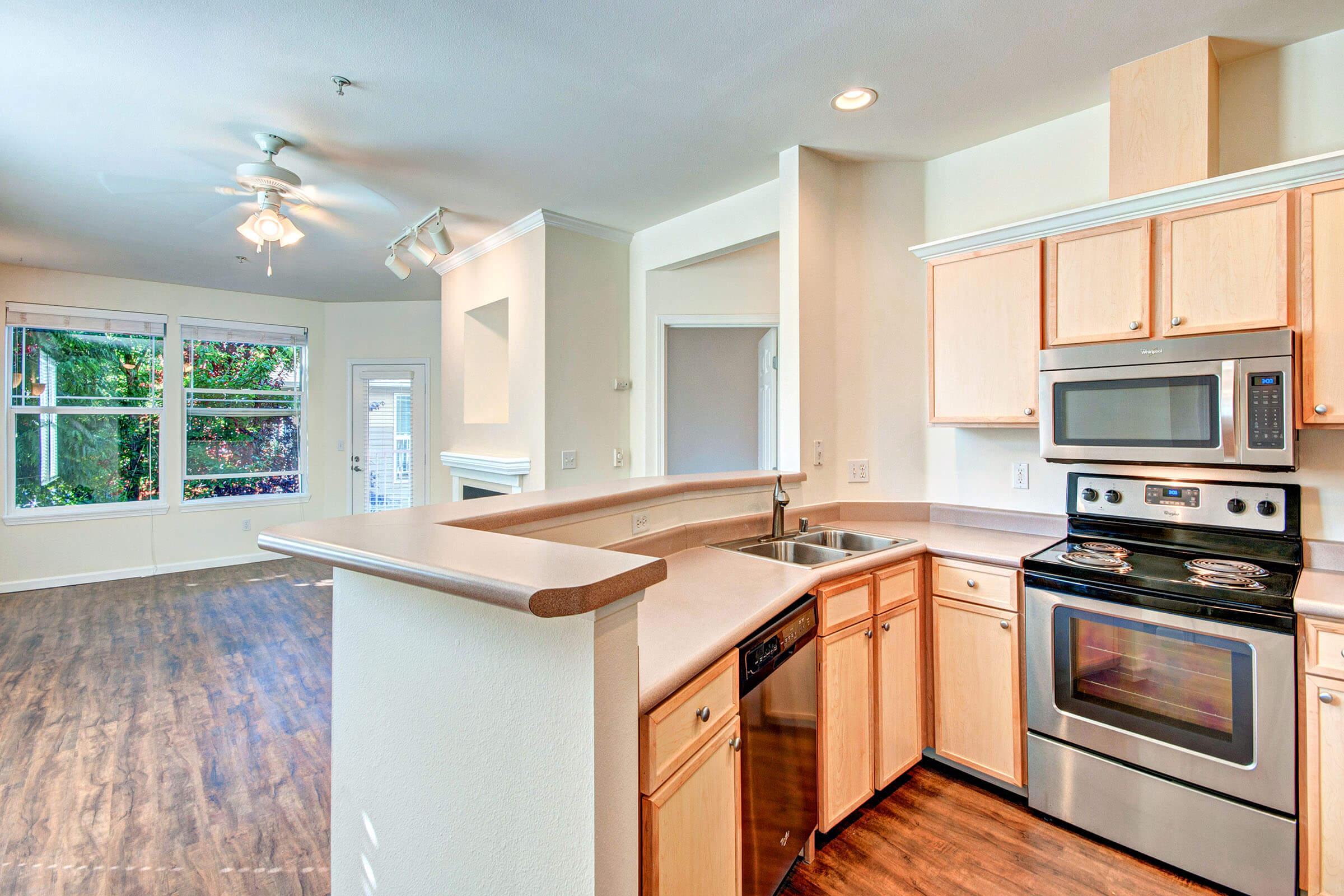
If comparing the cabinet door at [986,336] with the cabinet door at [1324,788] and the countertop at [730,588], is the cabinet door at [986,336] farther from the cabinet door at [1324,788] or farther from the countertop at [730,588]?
the cabinet door at [1324,788]

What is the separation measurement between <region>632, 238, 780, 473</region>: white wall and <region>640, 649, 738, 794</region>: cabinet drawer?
8.89 feet

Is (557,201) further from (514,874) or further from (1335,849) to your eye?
(1335,849)

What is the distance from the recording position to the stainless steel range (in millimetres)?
1650

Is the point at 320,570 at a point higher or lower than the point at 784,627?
lower

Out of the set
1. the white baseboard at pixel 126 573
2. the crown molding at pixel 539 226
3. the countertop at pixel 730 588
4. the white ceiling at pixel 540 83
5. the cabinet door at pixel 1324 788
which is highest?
the crown molding at pixel 539 226

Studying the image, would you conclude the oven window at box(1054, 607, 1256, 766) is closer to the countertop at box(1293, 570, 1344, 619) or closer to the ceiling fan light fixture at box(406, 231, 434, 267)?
the countertop at box(1293, 570, 1344, 619)

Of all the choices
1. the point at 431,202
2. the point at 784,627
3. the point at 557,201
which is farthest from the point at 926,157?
the point at 431,202

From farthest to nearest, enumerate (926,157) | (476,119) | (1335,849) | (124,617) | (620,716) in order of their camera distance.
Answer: (124,617) < (926,157) < (476,119) < (1335,849) < (620,716)

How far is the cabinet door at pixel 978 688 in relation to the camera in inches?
84.0

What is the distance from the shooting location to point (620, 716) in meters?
0.90

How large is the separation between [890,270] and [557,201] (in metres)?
1.90

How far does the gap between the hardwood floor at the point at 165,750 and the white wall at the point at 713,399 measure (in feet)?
10.1

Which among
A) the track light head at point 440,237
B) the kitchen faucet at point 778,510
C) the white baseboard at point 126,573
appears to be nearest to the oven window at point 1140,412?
the kitchen faucet at point 778,510

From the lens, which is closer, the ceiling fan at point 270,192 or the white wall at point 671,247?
the ceiling fan at point 270,192
